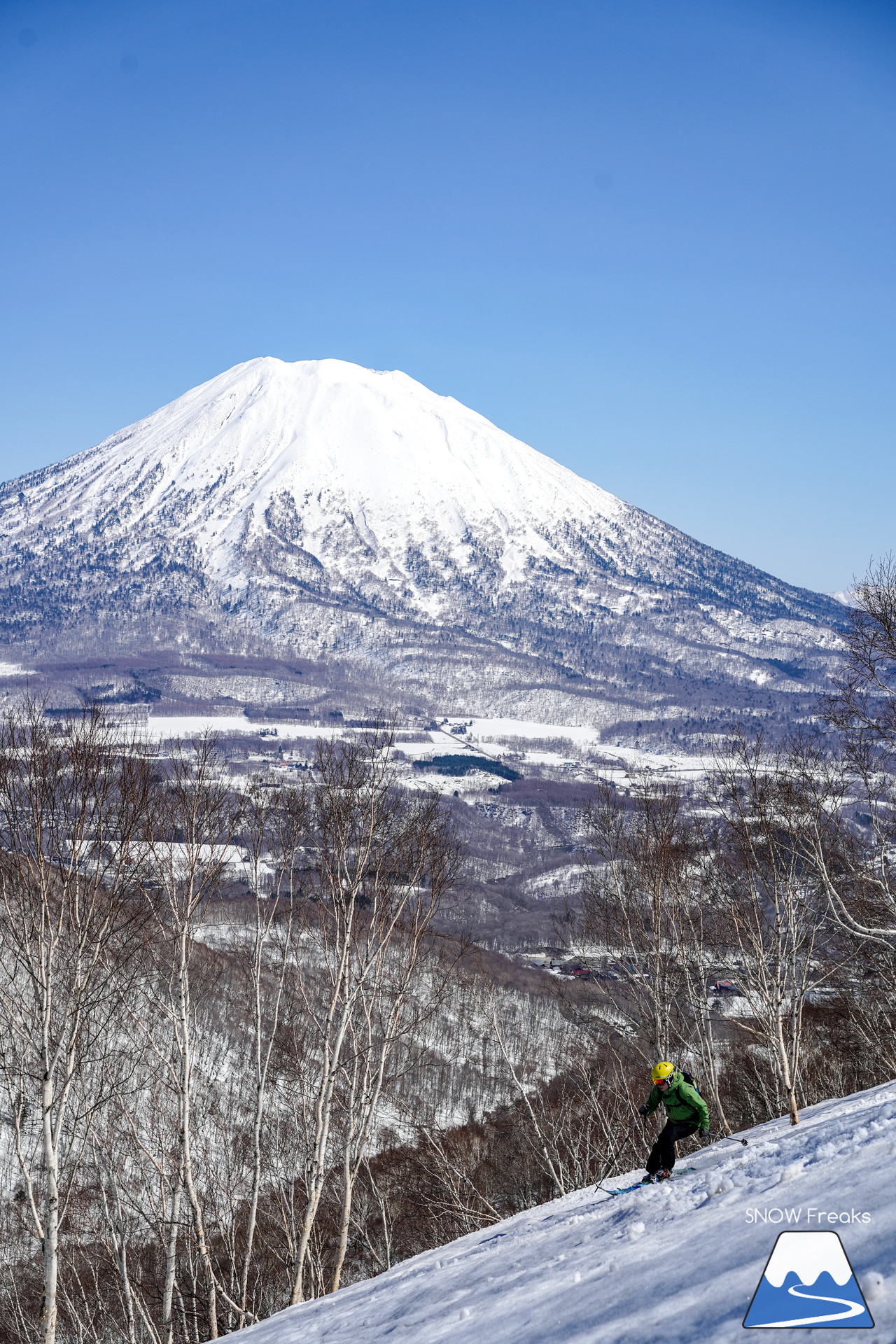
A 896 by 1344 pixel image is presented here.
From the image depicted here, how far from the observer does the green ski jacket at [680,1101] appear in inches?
411

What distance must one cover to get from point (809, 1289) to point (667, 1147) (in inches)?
213

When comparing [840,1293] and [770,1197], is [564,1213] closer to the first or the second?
[770,1197]

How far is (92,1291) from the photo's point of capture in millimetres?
31641

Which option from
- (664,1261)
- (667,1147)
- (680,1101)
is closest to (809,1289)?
(664,1261)

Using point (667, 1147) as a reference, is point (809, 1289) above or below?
above

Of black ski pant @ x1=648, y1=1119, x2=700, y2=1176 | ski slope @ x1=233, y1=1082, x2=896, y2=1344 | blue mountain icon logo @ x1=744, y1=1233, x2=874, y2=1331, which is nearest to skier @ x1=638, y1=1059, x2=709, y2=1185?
black ski pant @ x1=648, y1=1119, x2=700, y2=1176

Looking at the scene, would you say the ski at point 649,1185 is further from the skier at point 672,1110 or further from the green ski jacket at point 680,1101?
the green ski jacket at point 680,1101

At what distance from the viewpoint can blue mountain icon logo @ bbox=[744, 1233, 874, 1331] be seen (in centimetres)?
536

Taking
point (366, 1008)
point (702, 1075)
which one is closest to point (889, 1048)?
point (702, 1075)

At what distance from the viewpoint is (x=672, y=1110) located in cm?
1059

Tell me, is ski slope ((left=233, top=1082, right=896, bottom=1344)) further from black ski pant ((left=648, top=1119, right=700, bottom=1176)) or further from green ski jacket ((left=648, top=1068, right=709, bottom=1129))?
green ski jacket ((left=648, top=1068, right=709, bottom=1129))

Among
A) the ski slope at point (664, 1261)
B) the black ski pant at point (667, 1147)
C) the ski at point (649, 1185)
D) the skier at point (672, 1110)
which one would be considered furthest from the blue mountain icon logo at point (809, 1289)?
the black ski pant at point (667, 1147)

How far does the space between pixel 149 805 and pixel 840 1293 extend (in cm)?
1325

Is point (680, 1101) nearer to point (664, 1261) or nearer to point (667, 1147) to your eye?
point (667, 1147)
